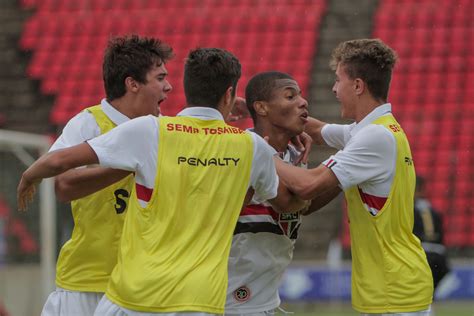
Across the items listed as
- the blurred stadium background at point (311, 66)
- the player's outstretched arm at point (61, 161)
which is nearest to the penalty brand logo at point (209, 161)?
the player's outstretched arm at point (61, 161)

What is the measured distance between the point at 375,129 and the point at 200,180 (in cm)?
108

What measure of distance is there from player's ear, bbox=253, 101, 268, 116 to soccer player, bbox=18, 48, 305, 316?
2.64ft

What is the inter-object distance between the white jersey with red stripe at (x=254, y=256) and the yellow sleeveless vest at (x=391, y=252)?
0.40 meters

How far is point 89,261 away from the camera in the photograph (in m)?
5.01

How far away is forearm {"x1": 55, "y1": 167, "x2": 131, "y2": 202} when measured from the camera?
4414 mm

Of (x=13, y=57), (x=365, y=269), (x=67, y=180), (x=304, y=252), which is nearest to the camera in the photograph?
(x=67, y=180)

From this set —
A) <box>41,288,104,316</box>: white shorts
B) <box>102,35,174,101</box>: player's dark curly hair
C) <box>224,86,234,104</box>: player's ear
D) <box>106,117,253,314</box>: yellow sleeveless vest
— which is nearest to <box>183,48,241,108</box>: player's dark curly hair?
<box>224,86,234,104</box>: player's ear

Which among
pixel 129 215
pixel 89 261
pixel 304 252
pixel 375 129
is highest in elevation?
pixel 375 129

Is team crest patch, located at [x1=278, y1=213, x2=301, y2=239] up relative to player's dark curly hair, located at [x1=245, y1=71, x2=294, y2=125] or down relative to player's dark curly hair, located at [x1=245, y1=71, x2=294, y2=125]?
down

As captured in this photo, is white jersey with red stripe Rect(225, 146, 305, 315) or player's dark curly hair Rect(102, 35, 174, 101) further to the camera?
white jersey with red stripe Rect(225, 146, 305, 315)

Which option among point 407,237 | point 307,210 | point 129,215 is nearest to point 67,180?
point 129,215

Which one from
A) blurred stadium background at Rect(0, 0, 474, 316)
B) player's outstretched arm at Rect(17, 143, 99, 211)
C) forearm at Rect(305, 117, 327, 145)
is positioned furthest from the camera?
blurred stadium background at Rect(0, 0, 474, 316)

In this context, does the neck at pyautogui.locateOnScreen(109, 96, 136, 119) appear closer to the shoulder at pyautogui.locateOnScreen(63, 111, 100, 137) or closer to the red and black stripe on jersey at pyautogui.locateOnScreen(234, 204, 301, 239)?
the shoulder at pyautogui.locateOnScreen(63, 111, 100, 137)

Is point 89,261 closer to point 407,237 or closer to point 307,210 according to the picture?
point 307,210
